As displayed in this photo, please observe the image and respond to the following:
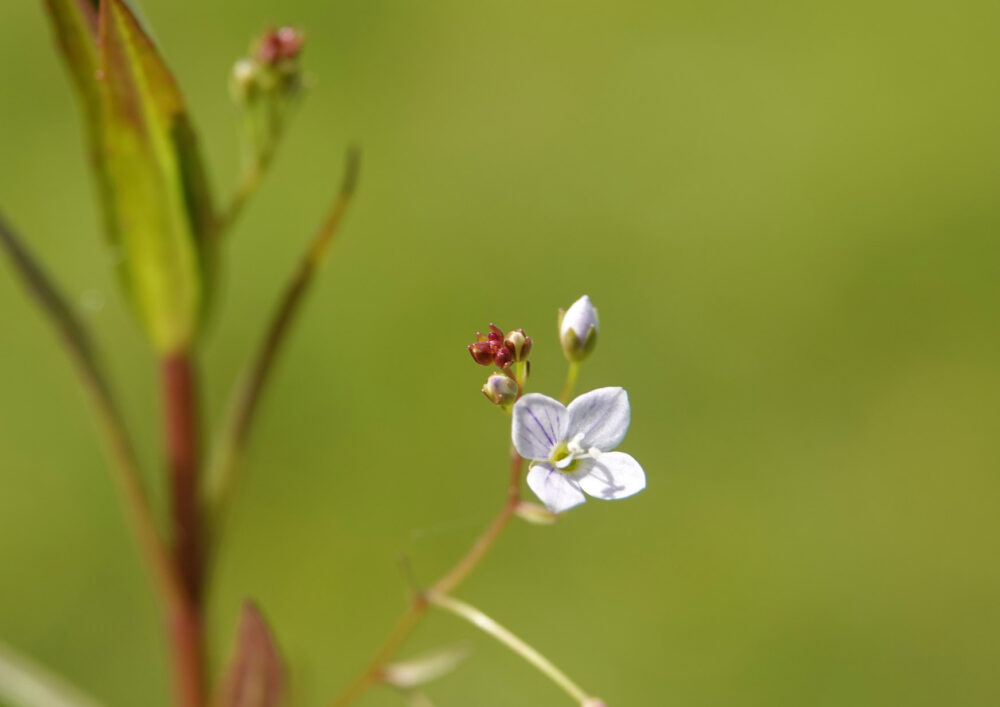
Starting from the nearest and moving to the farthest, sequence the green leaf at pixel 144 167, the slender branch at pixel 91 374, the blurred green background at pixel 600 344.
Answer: the green leaf at pixel 144 167 → the slender branch at pixel 91 374 → the blurred green background at pixel 600 344

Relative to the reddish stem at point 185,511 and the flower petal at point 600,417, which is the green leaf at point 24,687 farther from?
the flower petal at point 600,417

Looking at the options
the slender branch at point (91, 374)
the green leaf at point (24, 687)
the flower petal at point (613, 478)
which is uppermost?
the flower petal at point (613, 478)

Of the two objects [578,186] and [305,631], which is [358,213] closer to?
[578,186]

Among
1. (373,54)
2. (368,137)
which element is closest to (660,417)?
(368,137)

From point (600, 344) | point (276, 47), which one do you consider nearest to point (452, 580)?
point (276, 47)

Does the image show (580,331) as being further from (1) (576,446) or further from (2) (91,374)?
(2) (91,374)

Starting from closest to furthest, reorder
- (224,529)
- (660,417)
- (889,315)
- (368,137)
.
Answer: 1. (224,529)
2. (660,417)
3. (889,315)
4. (368,137)

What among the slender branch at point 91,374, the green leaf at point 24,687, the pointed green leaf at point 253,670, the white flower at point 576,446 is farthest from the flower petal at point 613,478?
the green leaf at point 24,687
